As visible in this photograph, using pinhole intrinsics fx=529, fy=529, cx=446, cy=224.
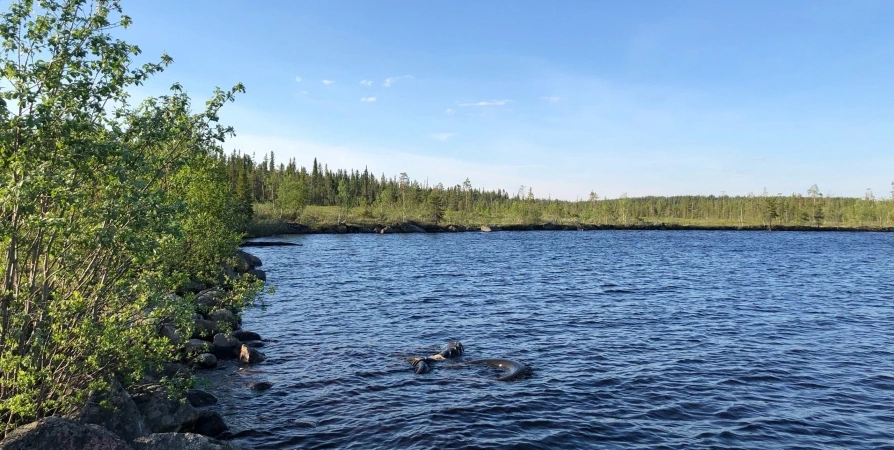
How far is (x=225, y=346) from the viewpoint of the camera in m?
25.4

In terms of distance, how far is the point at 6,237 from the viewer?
1099 cm

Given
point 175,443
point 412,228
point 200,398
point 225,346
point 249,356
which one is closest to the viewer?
point 175,443

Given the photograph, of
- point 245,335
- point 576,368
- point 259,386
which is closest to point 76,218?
point 259,386

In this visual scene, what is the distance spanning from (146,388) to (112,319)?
4.46 meters

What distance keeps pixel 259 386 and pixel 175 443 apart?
329 inches

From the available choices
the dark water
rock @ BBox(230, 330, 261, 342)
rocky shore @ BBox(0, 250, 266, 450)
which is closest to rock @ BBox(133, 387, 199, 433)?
rocky shore @ BBox(0, 250, 266, 450)

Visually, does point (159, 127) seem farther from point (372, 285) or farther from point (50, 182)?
point (372, 285)

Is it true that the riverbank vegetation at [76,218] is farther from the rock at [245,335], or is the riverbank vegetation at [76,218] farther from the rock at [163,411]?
the rock at [245,335]

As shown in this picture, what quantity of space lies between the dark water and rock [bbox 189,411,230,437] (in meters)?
0.64

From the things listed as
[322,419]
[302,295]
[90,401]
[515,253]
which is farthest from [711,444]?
[515,253]

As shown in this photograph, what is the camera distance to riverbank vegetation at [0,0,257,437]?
10828mm

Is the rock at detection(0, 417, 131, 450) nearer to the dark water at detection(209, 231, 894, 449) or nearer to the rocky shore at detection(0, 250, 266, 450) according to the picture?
the rocky shore at detection(0, 250, 266, 450)

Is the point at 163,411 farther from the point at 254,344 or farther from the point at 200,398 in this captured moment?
the point at 254,344

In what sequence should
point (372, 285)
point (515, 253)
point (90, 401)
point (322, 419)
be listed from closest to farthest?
1. point (90, 401)
2. point (322, 419)
3. point (372, 285)
4. point (515, 253)
